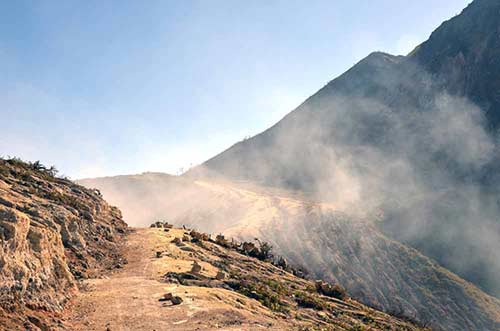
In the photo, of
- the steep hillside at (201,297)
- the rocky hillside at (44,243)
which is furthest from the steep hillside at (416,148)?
the rocky hillside at (44,243)

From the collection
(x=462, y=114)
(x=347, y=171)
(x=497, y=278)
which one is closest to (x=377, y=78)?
(x=462, y=114)

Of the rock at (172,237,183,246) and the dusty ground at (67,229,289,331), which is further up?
the rock at (172,237,183,246)

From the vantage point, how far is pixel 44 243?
19.0 m

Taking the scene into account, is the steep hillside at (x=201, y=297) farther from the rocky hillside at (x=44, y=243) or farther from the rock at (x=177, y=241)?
the rocky hillside at (x=44, y=243)

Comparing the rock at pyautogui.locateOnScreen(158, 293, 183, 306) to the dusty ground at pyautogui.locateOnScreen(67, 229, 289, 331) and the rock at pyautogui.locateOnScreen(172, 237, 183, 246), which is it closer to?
the dusty ground at pyautogui.locateOnScreen(67, 229, 289, 331)

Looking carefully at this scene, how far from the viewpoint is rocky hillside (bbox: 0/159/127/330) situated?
50.4 ft

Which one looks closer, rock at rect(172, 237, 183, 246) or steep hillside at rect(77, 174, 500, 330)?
rock at rect(172, 237, 183, 246)

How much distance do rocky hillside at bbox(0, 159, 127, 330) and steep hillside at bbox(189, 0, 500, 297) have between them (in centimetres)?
6869

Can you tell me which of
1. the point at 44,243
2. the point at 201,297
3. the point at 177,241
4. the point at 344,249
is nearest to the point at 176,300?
the point at 201,297

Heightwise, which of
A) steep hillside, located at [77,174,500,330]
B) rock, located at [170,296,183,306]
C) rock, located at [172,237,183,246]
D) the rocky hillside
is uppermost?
the rocky hillside

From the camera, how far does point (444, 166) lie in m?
108

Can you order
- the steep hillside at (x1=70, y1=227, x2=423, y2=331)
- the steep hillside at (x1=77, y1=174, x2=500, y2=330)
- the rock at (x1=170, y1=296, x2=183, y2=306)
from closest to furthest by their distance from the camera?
the steep hillside at (x1=70, y1=227, x2=423, y2=331), the rock at (x1=170, y1=296, x2=183, y2=306), the steep hillside at (x1=77, y1=174, x2=500, y2=330)

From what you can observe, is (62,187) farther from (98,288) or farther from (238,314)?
A: (238,314)

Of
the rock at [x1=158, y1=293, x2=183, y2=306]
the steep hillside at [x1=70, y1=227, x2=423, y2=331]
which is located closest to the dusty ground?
the steep hillside at [x1=70, y1=227, x2=423, y2=331]
